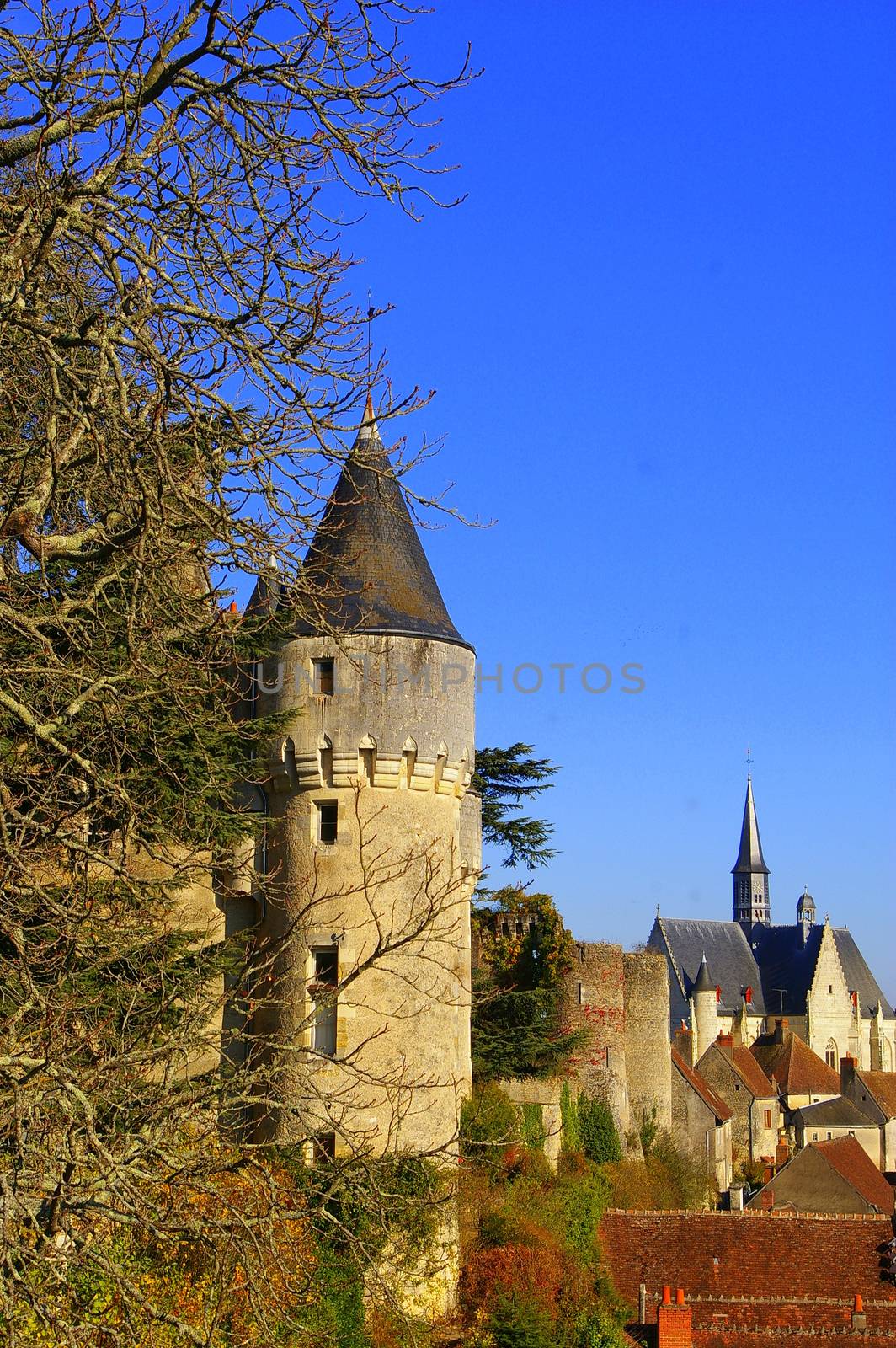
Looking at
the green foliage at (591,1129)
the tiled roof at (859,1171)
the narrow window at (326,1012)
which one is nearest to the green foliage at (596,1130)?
the green foliage at (591,1129)

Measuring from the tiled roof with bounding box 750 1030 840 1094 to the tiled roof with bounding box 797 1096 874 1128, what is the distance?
765mm

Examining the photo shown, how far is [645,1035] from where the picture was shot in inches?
1224

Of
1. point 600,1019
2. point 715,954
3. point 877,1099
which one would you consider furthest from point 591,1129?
point 715,954

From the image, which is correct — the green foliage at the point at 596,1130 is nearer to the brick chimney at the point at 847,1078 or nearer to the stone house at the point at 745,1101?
the stone house at the point at 745,1101

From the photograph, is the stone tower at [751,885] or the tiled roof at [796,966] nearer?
the tiled roof at [796,966]

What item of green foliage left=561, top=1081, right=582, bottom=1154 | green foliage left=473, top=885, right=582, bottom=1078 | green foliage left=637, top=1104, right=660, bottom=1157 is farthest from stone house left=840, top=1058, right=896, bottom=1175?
green foliage left=473, top=885, right=582, bottom=1078

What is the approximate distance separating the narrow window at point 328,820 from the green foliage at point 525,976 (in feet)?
25.4

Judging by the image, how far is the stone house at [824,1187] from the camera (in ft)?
123

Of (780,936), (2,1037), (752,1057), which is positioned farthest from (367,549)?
(780,936)

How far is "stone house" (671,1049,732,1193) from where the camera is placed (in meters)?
35.4

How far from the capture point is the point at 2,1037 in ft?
25.3

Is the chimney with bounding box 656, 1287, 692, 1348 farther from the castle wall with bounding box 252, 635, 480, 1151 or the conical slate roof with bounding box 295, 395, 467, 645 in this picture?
the conical slate roof with bounding box 295, 395, 467, 645

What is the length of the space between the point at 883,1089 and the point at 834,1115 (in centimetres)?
669

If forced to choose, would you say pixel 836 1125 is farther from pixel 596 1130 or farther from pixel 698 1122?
pixel 596 1130
